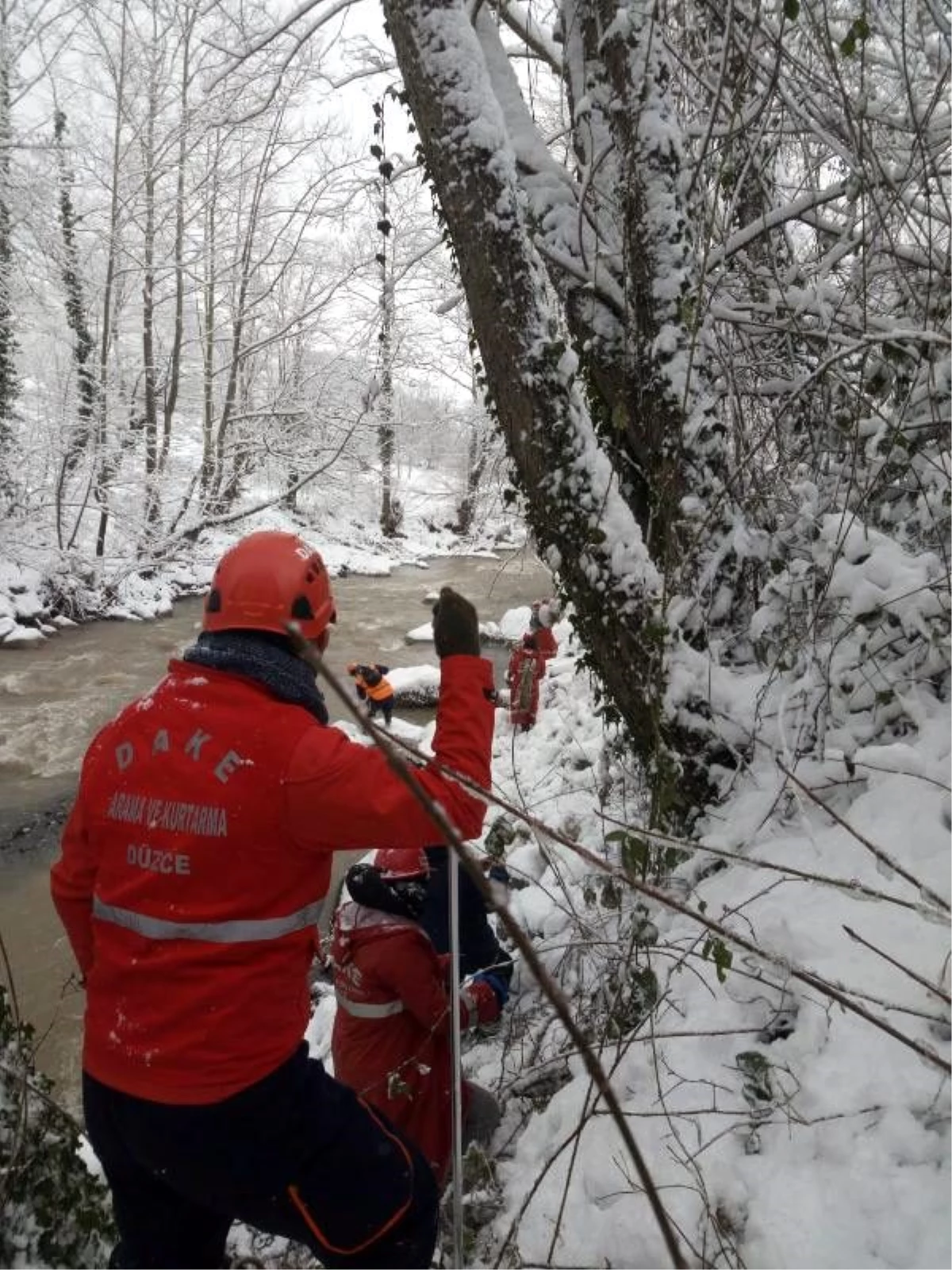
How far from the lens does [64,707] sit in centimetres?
866

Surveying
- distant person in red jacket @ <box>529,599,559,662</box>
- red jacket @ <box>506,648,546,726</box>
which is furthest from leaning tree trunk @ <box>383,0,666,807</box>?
distant person in red jacket @ <box>529,599,559,662</box>

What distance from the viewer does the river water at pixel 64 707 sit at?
4418 mm

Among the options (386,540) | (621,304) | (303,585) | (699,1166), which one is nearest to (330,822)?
(303,585)

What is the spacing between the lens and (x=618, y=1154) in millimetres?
1875

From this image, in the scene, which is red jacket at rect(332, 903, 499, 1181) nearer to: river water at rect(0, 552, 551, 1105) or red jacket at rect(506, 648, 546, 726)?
river water at rect(0, 552, 551, 1105)

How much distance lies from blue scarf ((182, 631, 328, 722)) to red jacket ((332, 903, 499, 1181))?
114 cm

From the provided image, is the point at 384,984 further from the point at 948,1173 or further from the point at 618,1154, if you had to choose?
the point at 948,1173

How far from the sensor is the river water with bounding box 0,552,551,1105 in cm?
442

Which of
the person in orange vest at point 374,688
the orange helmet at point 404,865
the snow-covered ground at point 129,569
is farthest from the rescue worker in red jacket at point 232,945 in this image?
the snow-covered ground at point 129,569

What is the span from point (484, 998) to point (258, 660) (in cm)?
207

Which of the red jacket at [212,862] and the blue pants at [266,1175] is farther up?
the red jacket at [212,862]

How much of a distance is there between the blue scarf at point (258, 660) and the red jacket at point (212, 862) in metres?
0.05

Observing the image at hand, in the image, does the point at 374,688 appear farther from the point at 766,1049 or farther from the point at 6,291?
the point at 6,291

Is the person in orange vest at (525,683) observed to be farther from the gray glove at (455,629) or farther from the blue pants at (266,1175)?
the blue pants at (266,1175)
